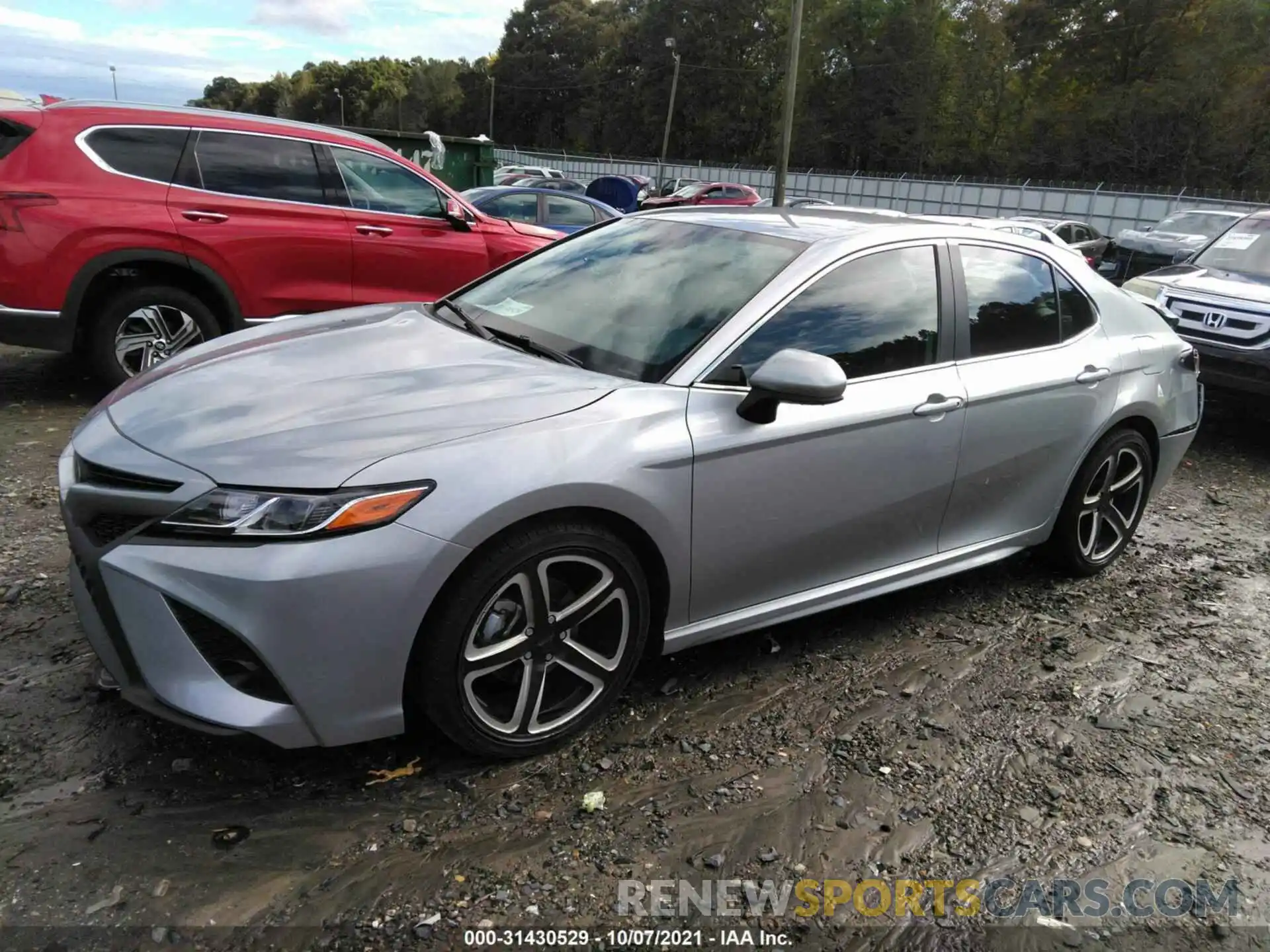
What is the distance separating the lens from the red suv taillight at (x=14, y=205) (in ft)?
17.1

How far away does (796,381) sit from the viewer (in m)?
2.69

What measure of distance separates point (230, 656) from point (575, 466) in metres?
0.99

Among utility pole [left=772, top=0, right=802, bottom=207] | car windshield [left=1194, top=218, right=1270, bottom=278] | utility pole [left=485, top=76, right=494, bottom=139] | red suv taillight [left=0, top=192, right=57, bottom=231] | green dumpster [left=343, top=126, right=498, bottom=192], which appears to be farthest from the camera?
utility pole [left=485, top=76, right=494, bottom=139]

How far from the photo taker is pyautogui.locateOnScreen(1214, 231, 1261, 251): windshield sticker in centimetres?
791

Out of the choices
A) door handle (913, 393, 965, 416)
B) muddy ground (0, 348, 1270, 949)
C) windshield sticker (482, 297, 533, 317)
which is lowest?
muddy ground (0, 348, 1270, 949)

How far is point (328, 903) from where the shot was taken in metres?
2.15

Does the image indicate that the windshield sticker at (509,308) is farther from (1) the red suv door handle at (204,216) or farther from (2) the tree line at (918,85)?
(2) the tree line at (918,85)

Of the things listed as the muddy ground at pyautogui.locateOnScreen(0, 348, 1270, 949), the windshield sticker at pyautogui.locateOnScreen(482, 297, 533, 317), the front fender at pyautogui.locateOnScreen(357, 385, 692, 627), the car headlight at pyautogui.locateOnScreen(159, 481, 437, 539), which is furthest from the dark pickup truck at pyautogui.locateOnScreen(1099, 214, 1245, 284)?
the car headlight at pyautogui.locateOnScreen(159, 481, 437, 539)

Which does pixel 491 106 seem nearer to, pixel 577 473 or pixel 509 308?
pixel 509 308

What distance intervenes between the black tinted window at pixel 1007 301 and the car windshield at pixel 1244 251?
496 cm

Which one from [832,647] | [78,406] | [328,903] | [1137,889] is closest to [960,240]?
[832,647]

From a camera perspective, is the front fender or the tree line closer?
the front fender

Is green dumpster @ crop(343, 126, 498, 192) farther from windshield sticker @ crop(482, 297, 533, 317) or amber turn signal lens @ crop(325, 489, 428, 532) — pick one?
amber turn signal lens @ crop(325, 489, 428, 532)

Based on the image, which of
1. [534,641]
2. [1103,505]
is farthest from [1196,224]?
[534,641]
